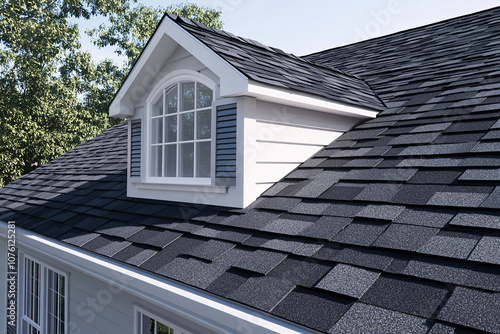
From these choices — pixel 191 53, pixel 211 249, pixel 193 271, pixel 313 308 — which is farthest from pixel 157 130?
pixel 313 308

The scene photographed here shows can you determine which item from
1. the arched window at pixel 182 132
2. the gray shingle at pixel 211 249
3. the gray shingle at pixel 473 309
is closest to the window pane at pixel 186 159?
the arched window at pixel 182 132

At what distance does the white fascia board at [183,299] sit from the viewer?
1928mm

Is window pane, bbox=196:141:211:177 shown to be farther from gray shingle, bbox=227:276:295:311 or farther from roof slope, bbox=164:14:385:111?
gray shingle, bbox=227:276:295:311

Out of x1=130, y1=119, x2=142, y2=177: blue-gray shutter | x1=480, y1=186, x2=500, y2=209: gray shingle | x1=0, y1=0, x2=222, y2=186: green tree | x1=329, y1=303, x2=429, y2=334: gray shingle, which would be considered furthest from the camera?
x1=0, y1=0, x2=222, y2=186: green tree

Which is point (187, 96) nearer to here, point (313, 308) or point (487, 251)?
point (313, 308)

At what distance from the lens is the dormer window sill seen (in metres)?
3.50

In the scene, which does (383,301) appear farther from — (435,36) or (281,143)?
(435,36)

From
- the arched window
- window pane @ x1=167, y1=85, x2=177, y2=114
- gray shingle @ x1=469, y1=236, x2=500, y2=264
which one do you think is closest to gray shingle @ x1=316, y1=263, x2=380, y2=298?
gray shingle @ x1=469, y1=236, x2=500, y2=264

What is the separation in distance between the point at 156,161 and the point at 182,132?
57 cm

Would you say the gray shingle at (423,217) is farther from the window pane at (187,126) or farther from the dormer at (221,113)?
the window pane at (187,126)

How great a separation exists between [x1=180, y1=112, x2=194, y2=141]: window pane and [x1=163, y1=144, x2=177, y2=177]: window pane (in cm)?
19

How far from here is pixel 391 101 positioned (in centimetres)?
444

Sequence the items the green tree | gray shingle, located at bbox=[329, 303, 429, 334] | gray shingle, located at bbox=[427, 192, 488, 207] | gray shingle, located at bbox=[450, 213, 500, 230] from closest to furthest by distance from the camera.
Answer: gray shingle, located at bbox=[329, 303, 429, 334], gray shingle, located at bbox=[450, 213, 500, 230], gray shingle, located at bbox=[427, 192, 488, 207], the green tree

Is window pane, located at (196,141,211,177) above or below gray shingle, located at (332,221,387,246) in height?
above
